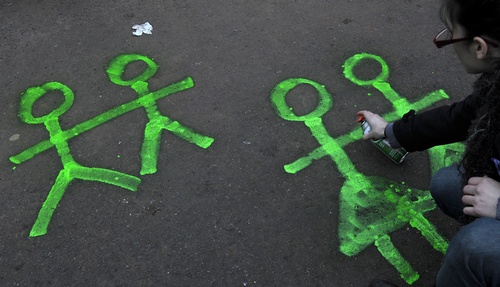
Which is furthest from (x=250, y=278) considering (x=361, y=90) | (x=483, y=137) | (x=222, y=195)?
(x=361, y=90)

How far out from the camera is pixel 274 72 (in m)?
3.04

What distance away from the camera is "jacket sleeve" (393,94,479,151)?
1850mm

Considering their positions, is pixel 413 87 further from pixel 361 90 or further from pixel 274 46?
pixel 274 46

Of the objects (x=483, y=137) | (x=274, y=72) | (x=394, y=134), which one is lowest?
(x=274, y=72)

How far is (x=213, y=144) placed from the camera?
2.64 meters

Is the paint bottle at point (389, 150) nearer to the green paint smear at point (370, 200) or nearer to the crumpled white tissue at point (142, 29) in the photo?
the green paint smear at point (370, 200)

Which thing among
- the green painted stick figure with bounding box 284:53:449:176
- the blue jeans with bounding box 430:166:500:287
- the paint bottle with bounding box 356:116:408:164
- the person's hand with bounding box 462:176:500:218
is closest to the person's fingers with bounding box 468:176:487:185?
the person's hand with bounding box 462:176:500:218

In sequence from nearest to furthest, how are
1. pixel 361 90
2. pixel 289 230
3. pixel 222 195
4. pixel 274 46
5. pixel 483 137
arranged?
1. pixel 483 137
2. pixel 289 230
3. pixel 222 195
4. pixel 361 90
5. pixel 274 46

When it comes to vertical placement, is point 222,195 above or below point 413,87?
below

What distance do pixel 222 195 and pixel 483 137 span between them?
1257mm

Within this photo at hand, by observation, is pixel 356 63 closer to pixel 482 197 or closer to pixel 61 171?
pixel 482 197

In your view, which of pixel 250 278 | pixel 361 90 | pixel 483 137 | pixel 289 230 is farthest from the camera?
pixel 361 90

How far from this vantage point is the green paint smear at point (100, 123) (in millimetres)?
2463

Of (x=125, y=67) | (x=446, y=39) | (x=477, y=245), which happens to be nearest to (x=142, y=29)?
(x=125, y=67)
